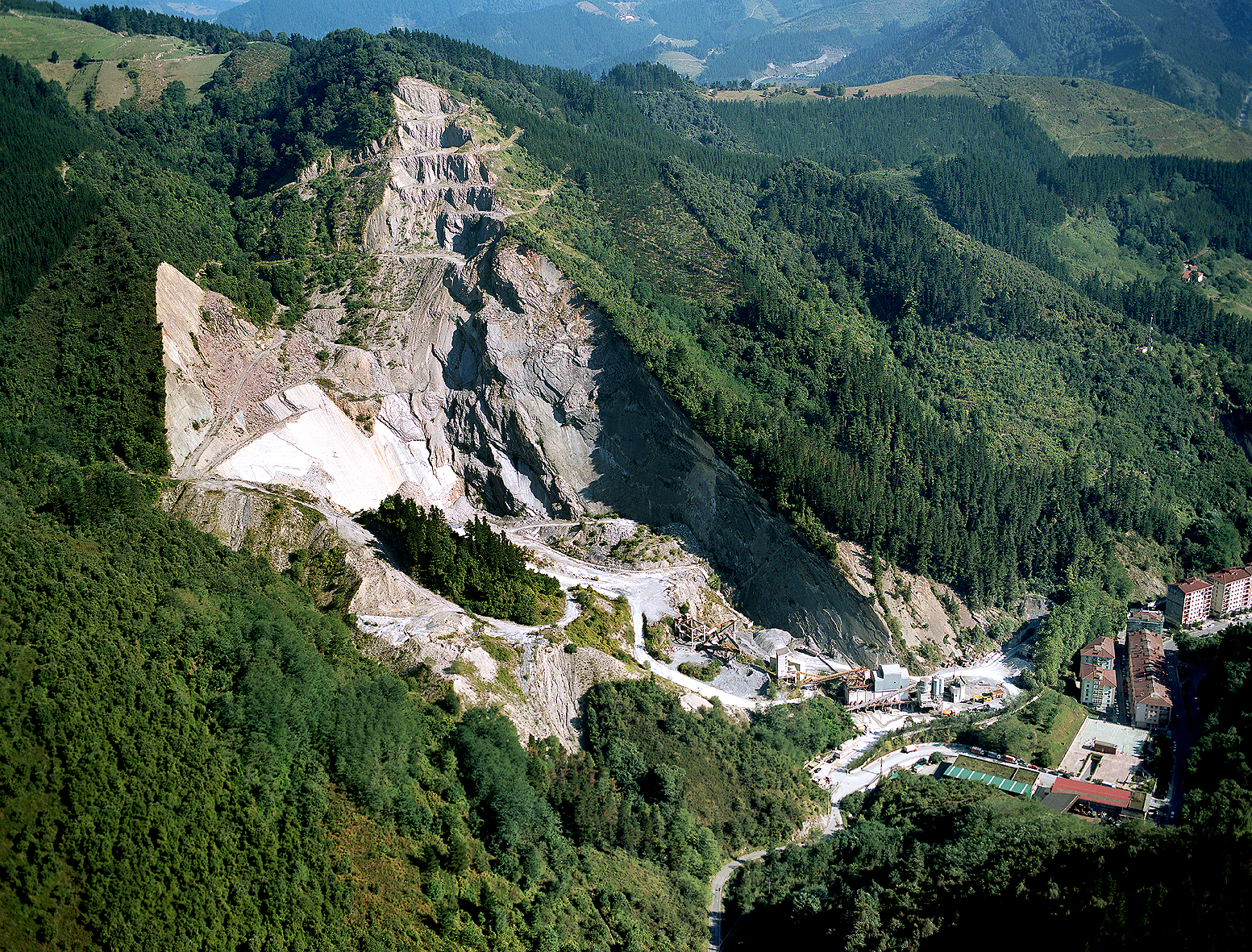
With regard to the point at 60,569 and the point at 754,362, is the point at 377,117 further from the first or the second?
the point at 60,569

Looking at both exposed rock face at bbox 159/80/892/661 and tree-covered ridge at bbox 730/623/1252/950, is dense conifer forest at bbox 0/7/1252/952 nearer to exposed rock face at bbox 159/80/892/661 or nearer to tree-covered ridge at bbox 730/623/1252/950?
tree-covered ridge at bbox 730/623/1252/950

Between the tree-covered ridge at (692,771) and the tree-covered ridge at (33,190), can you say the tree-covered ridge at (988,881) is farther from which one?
the tree-covered ridge at (33,190)

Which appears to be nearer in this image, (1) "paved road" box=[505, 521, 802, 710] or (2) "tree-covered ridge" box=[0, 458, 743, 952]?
(2) "tree-covered ridge" box=[0, 458, 743, 952]

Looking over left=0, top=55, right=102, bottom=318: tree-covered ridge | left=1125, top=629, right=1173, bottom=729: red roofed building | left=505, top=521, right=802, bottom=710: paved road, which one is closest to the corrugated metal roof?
left=505, top=521, right=802, bottom=710: paved road

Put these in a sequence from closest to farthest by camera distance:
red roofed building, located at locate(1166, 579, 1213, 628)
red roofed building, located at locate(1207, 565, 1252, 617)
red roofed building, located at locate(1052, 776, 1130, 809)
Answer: red roofed building, located at locate(1052, 776, 1130, 809), red roofed building, located at locate(1166, 579, 1213, 628), red roofed building, located at locate(1207, 565, 1252, 617)

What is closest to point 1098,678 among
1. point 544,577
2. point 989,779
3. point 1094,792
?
point 1094,792

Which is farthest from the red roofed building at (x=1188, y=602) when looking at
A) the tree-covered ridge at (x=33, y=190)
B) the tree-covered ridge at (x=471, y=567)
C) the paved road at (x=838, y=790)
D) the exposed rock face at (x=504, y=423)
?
the tree-covered ridge at (x=33, y=190)

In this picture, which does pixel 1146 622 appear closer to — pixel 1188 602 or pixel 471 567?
pixel 1188 602

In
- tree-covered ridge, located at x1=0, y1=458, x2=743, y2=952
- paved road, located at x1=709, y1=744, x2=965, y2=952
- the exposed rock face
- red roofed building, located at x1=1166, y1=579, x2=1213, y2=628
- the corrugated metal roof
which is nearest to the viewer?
tree-covered ridge, located at x1=0, y1=458, x2=743, y2=952
